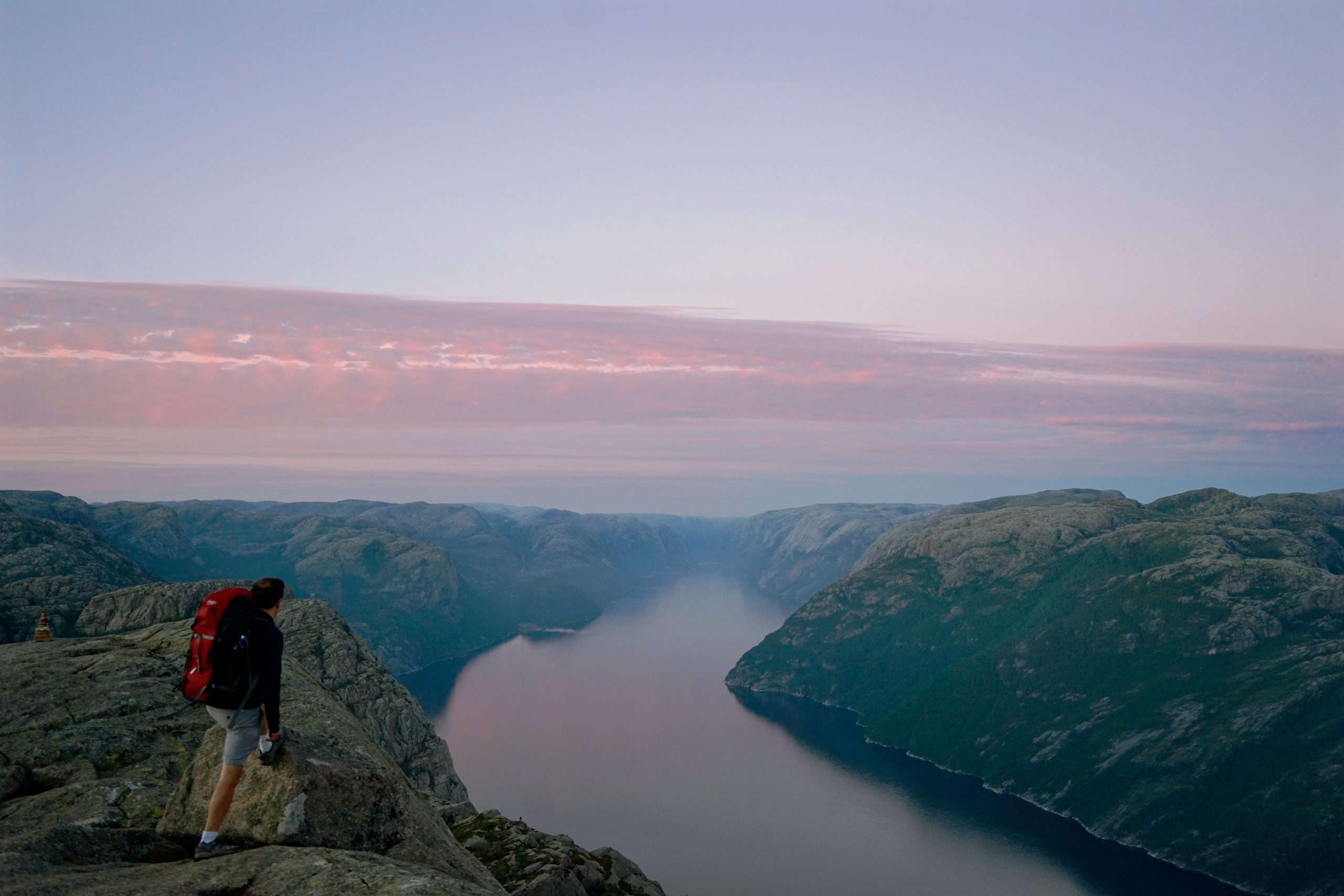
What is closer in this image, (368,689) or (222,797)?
(222,797)

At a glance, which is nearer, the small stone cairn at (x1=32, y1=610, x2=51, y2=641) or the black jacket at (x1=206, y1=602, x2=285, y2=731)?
the black jacket at (x1=206, y1=602, x2=285, y2=731)

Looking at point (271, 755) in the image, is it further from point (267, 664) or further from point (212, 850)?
point (267, 664)

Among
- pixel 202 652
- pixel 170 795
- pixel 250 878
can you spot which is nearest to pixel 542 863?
pixel 170 795

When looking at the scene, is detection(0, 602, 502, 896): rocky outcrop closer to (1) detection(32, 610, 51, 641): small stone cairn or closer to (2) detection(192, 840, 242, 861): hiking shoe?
(2) detection(192, 840, 242, 861): hiking shoe

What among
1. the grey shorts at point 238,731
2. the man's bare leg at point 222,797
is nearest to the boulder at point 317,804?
the man's bare leg at point 222,797

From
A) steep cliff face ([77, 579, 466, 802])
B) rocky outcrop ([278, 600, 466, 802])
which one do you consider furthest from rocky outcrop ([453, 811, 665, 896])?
rocky outcrop ([278, 600, 466, 802])
